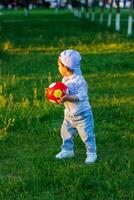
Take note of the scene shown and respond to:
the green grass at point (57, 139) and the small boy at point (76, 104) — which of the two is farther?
the small boy at point (76, 104)

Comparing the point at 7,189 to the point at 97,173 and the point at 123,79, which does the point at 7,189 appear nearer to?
the point at 97,173

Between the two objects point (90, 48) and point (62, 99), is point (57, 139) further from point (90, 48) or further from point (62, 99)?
point (90, 48)

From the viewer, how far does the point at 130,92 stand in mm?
13344

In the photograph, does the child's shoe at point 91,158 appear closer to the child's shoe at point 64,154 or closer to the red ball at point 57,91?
the child's shoe at point 64,154

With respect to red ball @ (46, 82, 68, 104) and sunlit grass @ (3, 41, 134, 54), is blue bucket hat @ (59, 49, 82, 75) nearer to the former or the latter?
red ball @ (46, 82, 68, 104)

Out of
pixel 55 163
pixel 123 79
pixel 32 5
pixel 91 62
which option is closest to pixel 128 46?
pixel 91 62

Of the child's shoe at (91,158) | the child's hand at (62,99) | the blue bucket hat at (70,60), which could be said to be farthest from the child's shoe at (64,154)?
the blue bucket hat at (70,60)

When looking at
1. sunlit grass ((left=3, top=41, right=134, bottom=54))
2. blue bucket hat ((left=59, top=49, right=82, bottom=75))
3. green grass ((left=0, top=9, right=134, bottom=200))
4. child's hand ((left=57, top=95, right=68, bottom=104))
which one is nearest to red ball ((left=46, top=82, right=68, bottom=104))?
child's hand ((left=57, top=95, right=68, bottom=104))

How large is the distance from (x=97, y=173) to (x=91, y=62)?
11.2m

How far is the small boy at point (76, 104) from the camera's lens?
7770mm

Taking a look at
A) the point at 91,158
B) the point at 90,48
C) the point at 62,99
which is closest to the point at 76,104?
the point at 62,99

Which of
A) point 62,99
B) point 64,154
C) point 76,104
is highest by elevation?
point 62,99

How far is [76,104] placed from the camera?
25.9 feet

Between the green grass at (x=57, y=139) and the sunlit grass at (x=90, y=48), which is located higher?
the green grass at (x=57, y=139)
